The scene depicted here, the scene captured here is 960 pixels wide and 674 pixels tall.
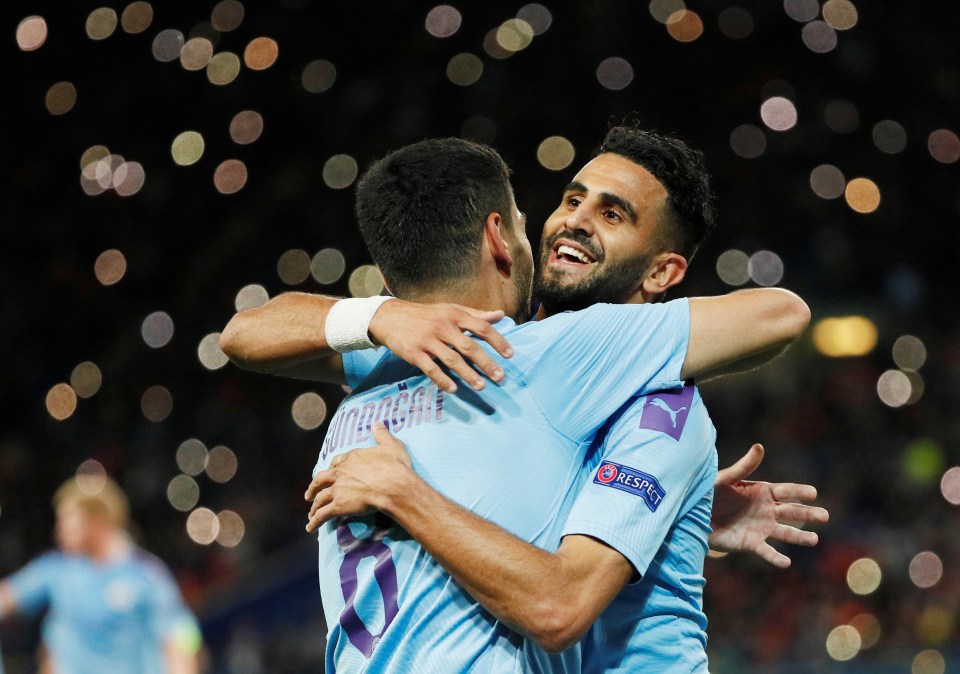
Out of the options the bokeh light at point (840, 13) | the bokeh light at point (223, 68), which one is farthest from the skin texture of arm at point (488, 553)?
the bokeh light at point (223, 68)

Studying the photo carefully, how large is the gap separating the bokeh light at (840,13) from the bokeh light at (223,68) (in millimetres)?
6529

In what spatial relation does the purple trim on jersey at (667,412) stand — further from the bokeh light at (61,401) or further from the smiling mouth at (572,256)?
the bokeh light at (61,401)

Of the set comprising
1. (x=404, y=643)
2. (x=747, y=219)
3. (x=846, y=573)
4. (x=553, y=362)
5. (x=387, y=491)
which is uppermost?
(x=553, y=362)

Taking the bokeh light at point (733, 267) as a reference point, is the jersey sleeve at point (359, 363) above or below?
above

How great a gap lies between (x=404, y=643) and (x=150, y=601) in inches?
214

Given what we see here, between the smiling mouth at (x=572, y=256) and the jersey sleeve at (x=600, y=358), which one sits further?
the smiling mouth at (x=572, y=256)

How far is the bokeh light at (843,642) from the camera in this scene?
926cm

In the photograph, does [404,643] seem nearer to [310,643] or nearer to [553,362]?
[553,362]

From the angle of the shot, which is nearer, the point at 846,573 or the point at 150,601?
the point at 150,601

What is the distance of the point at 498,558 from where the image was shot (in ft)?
7.16

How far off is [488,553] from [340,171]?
1310 centimetres

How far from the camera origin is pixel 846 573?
9.96 metres

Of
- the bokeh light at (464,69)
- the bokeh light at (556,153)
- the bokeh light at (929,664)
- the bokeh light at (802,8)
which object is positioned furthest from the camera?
the bokeh light at (464,69)

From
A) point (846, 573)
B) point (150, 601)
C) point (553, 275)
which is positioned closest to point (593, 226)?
point (553, 275)
